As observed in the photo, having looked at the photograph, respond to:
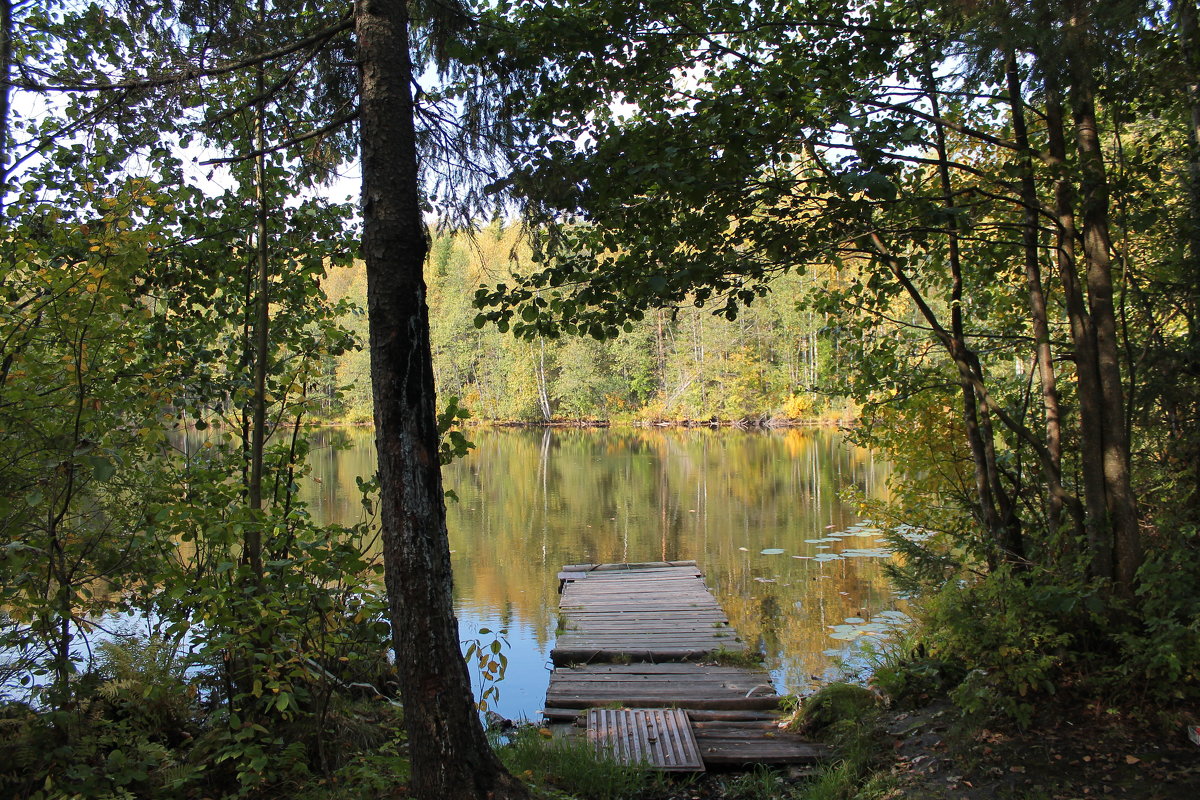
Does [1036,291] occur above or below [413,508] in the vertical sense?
above

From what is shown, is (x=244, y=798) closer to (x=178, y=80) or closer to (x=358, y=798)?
(x=358, y=798)

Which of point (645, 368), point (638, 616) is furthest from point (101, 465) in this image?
point (645, 368)

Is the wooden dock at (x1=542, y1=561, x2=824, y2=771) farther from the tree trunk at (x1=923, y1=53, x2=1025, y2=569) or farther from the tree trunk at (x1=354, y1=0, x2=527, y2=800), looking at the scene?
the tree trunk at (x1=354, y1=0, x2=527, y2=800)

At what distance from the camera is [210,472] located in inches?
149

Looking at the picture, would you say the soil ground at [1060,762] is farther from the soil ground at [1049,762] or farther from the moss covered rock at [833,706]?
the moss covered rock at [833,706]

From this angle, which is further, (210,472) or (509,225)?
(509,225)

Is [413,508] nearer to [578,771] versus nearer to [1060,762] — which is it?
[578,771]

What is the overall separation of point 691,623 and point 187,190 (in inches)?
252

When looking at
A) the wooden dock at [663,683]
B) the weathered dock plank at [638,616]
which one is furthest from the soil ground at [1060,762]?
the weathered dock plank at [638,616]

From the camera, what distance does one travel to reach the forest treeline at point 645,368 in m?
46.1

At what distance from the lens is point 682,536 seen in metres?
14.8

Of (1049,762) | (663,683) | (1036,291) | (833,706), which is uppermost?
(1036,291)

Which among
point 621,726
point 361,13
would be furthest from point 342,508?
point 361,13

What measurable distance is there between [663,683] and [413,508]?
4284 millimetres
